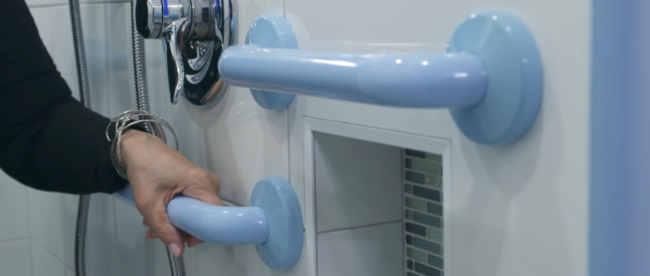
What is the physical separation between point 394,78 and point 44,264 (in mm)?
849

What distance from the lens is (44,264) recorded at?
37.6 inches

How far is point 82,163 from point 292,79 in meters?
0.36

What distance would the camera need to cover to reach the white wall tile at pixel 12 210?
93 cm

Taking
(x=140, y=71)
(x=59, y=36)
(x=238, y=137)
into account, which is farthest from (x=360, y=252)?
(x=59, y=36)

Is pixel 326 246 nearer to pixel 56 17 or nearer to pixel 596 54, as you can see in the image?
pixel 596 54

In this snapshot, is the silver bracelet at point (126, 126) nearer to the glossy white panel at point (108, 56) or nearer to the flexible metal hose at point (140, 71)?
the flexible metal hose at point (140, 71)

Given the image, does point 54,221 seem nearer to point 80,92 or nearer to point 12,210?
point 12,210

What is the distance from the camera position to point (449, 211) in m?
0.32

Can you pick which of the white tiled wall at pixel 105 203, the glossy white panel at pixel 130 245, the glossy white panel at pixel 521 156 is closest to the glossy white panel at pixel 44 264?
the white tiled wall at pixel 105 203

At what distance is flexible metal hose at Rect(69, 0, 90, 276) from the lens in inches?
29.6

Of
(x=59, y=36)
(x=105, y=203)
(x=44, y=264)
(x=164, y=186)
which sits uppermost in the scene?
(x=59, y=36)

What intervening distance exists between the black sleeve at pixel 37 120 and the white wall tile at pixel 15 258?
0.34 meters

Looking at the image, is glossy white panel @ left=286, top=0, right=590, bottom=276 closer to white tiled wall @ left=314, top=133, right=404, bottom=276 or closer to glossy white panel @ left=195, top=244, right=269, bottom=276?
white tiled wall @ left=314, top=133, right=404, bottom=276

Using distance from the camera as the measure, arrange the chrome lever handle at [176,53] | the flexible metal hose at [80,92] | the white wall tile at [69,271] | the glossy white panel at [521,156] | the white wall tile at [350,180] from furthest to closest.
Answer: the white wall tile at [69,271] → the flexible metal hose at [80,92] → the chrome lever handle at [176,53] → the white wall tile at [350,180] → the glossy white panel at [521,156]
